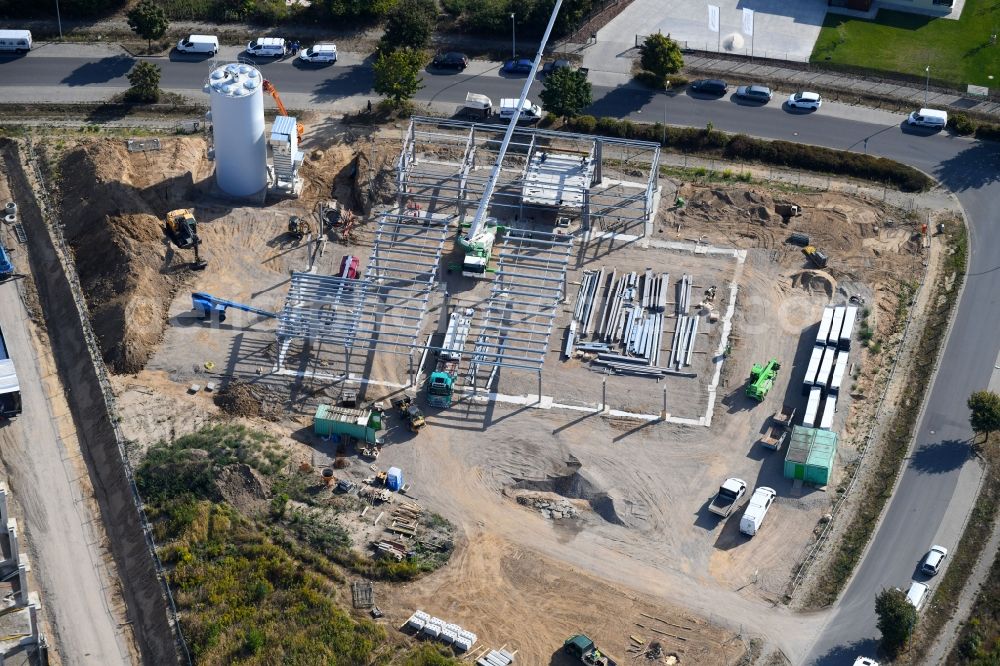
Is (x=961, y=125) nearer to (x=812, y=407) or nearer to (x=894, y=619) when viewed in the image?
(x=812, y=407)

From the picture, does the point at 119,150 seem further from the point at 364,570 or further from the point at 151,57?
the point at 364,570

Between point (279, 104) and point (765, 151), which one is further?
point (279, 104)

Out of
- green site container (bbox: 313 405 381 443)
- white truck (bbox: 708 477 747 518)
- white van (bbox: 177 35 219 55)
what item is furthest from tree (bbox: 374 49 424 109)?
white truck (bbox: 708 477 747 518)

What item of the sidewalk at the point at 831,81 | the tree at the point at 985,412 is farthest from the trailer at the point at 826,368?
the sidewalk at the point at 831,81

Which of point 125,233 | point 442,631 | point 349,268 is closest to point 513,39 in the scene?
point 349,268

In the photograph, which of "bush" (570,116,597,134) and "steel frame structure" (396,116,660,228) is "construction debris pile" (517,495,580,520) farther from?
"bush" (570,116,597,134)

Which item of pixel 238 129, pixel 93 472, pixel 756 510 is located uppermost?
pixel 238 129
